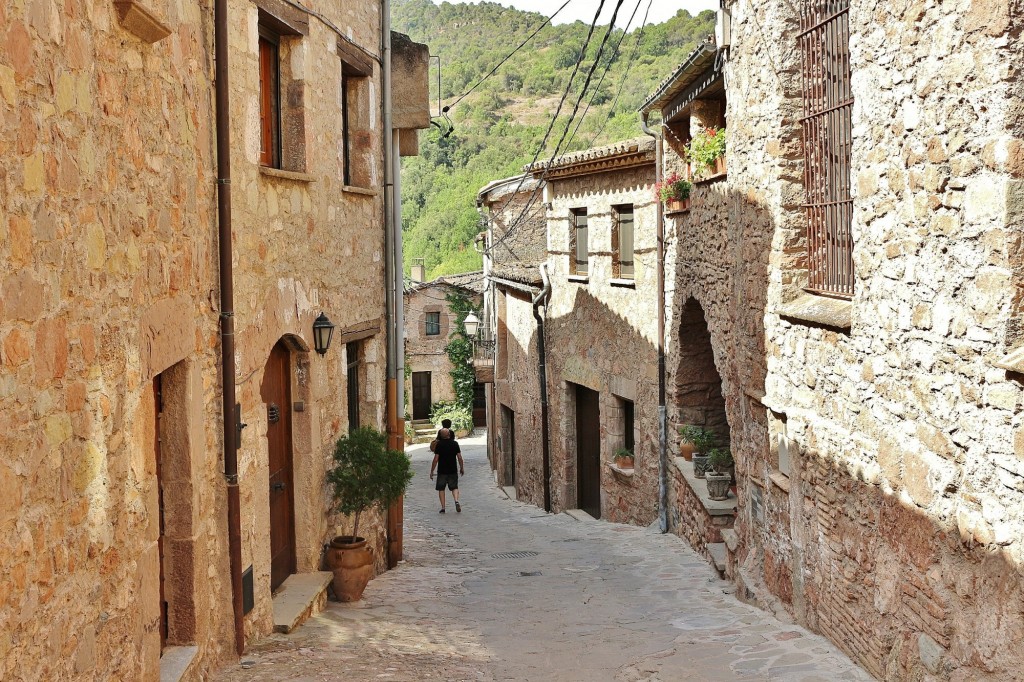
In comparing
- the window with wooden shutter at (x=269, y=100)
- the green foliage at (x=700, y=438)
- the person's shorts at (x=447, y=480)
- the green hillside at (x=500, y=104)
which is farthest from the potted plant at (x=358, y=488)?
the green hillside at (x=500, y=104)

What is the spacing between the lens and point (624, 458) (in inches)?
539

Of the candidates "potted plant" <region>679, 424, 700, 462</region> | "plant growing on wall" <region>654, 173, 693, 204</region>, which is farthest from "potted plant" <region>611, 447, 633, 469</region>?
"plant growing on wall" <region>654, 173, 693, 204</region>

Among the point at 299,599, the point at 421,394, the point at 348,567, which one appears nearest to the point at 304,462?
the point at 348,567

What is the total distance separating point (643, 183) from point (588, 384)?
334 cm

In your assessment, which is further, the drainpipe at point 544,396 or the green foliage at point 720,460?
the drainpipe at point 544,396

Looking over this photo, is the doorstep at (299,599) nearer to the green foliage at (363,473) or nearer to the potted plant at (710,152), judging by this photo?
the green foliage at (363,473)

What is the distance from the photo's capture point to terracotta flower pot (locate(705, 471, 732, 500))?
986 centimetres

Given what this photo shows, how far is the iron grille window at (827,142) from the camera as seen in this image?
610cm

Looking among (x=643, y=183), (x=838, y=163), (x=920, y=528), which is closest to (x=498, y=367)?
(x=643, y=183)

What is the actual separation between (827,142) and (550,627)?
3.65 m

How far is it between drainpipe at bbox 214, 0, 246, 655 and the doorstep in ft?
2.78

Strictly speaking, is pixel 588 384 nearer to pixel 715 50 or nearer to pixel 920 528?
pixel 715 50

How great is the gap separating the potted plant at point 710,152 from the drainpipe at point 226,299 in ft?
14.8

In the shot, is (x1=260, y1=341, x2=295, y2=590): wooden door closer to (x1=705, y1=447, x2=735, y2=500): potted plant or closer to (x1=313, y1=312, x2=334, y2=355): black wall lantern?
(x1=313, y1=312, x2=334, y2=355): black wall lantern
